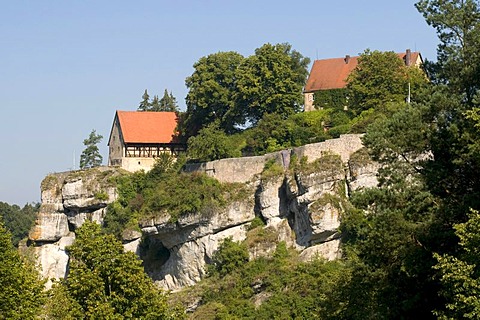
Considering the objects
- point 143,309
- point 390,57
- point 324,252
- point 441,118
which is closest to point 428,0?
point 441,118

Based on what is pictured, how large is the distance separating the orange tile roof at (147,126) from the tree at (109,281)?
3540 centimetres

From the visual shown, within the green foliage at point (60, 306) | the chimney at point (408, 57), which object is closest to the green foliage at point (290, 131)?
the chimney at point (408, 57)

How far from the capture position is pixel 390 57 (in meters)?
65.8

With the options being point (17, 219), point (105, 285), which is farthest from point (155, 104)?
point (105, 285)

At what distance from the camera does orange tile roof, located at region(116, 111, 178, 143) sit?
245 feet

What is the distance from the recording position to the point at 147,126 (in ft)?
249

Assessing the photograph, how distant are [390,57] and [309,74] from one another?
27.4 feet

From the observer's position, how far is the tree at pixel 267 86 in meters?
68.4

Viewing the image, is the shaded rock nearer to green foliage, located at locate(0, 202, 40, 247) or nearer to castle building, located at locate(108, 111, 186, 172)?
castle building, located at locate(108, 111, 186, 172)

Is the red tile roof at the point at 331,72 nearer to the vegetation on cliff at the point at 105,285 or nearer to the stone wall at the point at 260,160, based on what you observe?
the stone wall at the point at 260,160

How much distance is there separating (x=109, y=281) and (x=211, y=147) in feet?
93.5

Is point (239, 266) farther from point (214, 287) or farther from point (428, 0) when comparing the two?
point (428, 0)

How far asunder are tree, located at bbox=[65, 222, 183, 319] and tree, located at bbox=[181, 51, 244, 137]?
31097 millimetres

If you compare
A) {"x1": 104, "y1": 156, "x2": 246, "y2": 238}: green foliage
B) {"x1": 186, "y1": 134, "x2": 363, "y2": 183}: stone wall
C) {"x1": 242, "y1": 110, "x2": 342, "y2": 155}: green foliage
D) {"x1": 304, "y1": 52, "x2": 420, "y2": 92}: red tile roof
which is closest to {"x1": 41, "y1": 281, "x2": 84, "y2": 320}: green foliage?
{"x1": 186, "y1": 134, "x2": 363, "y2": 183}: stone wall
